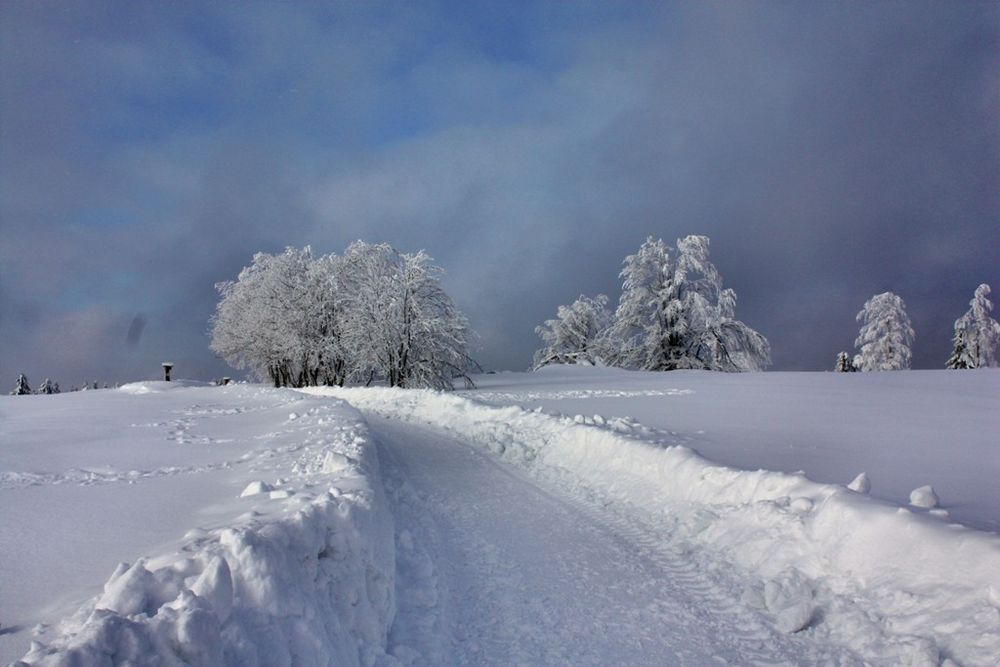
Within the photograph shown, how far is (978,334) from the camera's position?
39188 mm

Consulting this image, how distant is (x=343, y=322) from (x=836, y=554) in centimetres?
3462

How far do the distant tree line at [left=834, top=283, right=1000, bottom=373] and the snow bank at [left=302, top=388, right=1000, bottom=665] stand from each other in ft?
126

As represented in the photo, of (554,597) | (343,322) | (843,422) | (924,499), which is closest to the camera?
(554,597)

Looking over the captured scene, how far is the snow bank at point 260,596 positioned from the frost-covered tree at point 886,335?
1893 inches

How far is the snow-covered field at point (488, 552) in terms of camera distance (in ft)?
10.1

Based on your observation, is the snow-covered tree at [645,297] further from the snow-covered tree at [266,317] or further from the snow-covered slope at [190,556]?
the snow-covered slope at [190,556]

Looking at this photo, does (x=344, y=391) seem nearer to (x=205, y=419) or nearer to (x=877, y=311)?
(x=205, y=419)

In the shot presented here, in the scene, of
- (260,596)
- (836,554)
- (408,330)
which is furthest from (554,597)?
(408,330)

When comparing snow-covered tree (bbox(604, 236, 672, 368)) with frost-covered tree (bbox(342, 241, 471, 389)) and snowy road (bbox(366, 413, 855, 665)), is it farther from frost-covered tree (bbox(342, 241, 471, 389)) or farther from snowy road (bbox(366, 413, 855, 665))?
snowy road (bbox(366, 413, 855, 665))

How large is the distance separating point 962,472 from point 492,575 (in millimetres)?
7335

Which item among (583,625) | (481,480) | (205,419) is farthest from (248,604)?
(205,419)

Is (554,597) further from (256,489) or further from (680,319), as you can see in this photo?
(680,319)

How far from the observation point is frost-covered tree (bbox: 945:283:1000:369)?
3862cm

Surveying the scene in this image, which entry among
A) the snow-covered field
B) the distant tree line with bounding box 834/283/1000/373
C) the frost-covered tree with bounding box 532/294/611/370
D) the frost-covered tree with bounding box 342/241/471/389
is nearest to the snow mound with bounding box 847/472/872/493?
the snow-covered field
